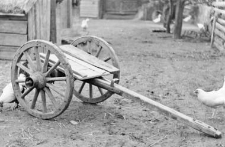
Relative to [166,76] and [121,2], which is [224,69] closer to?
[166,76]

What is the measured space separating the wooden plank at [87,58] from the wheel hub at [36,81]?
2.12ft

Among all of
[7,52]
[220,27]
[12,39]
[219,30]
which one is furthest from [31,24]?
[219,30]

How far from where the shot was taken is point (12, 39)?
7523 millimetres

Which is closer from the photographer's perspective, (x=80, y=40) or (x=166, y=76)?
(x=80, y=40)

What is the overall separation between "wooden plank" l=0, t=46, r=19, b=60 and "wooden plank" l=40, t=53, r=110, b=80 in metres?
3.41

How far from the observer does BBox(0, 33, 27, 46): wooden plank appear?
7.45 meters

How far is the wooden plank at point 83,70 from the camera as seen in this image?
4047mm

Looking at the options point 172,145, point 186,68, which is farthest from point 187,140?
point 186,68

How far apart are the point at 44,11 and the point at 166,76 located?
3.08 meters

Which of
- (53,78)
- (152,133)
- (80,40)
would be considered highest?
(80,40)

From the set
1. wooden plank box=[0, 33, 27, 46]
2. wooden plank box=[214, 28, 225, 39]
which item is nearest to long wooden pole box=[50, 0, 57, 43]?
wooden plank box=[0, 33, 27, 46]

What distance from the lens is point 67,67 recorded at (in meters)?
3.91

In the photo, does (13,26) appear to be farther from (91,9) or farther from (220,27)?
(91,9)

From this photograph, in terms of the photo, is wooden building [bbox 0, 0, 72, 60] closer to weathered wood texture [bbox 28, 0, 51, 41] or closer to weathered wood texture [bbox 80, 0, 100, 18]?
weathered wood texture [bbox 28, 0, 51, 41]
